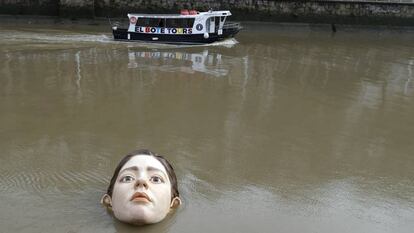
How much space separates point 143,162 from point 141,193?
0.42 meters

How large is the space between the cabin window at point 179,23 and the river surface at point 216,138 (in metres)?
4.21

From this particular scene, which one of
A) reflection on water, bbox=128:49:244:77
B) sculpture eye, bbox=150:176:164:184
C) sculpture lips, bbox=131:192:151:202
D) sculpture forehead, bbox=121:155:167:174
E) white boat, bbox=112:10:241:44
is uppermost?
white boat, bbox=112:10:241:44

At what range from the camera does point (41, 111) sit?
9.21 metres

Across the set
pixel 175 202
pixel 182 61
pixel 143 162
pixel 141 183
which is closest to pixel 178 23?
pixel 182 61

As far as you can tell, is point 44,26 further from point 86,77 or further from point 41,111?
point 41,111

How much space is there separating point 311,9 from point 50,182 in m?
24.6

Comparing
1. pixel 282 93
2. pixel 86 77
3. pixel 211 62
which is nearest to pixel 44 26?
pixel 211 62

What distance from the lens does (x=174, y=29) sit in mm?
20469

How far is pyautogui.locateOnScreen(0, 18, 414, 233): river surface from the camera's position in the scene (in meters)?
5.44

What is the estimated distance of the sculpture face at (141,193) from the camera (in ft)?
15.5

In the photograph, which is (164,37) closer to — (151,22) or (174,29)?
(174,29)

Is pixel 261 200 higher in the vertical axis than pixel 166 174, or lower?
lower

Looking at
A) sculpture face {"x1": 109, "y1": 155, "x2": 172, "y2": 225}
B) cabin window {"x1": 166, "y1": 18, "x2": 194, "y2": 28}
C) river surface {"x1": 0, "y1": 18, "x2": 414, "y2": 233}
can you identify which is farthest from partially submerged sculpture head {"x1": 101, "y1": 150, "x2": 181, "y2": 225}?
cabin window {"x1": 166, "y1": 18, "x2": 194, "y2": 28}

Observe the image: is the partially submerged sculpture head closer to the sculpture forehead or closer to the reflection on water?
the sculpture forehead
